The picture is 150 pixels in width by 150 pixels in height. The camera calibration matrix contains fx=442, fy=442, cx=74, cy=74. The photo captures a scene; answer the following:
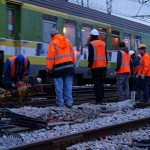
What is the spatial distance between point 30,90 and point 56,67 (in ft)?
4.46

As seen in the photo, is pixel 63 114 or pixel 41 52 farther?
pixel 41 52

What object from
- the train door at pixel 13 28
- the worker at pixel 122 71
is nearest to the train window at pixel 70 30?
the train door at pixel 13 28

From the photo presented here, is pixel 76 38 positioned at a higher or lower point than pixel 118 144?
higher

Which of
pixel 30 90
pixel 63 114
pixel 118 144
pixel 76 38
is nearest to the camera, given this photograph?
pixel 118 144

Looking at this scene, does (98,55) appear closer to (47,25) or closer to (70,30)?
(47,25)

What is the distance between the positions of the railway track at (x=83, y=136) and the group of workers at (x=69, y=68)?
2.54 m

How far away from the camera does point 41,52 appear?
14.7 m

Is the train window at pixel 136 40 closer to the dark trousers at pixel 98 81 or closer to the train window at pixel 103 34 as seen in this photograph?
the train window at pixel 103 34

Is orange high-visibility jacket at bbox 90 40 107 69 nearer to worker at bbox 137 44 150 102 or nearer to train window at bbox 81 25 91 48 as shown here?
worker at bbox 137 44 150 102

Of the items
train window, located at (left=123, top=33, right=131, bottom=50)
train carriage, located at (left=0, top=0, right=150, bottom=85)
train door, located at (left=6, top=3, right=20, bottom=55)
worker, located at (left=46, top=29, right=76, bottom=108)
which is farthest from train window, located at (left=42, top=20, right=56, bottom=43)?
train window, located at (left=123, top=33, right=131, bottom=50)

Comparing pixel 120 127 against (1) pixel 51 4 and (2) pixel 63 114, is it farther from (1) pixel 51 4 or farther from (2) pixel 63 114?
(1) pixel 51 4

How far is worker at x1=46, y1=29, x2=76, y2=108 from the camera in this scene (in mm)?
9836

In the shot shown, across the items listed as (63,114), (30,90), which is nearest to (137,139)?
(63,114)

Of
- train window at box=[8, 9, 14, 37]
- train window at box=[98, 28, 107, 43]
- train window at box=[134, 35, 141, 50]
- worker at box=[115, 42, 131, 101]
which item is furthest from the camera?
train window at box=[134, 35, 141, 50]
